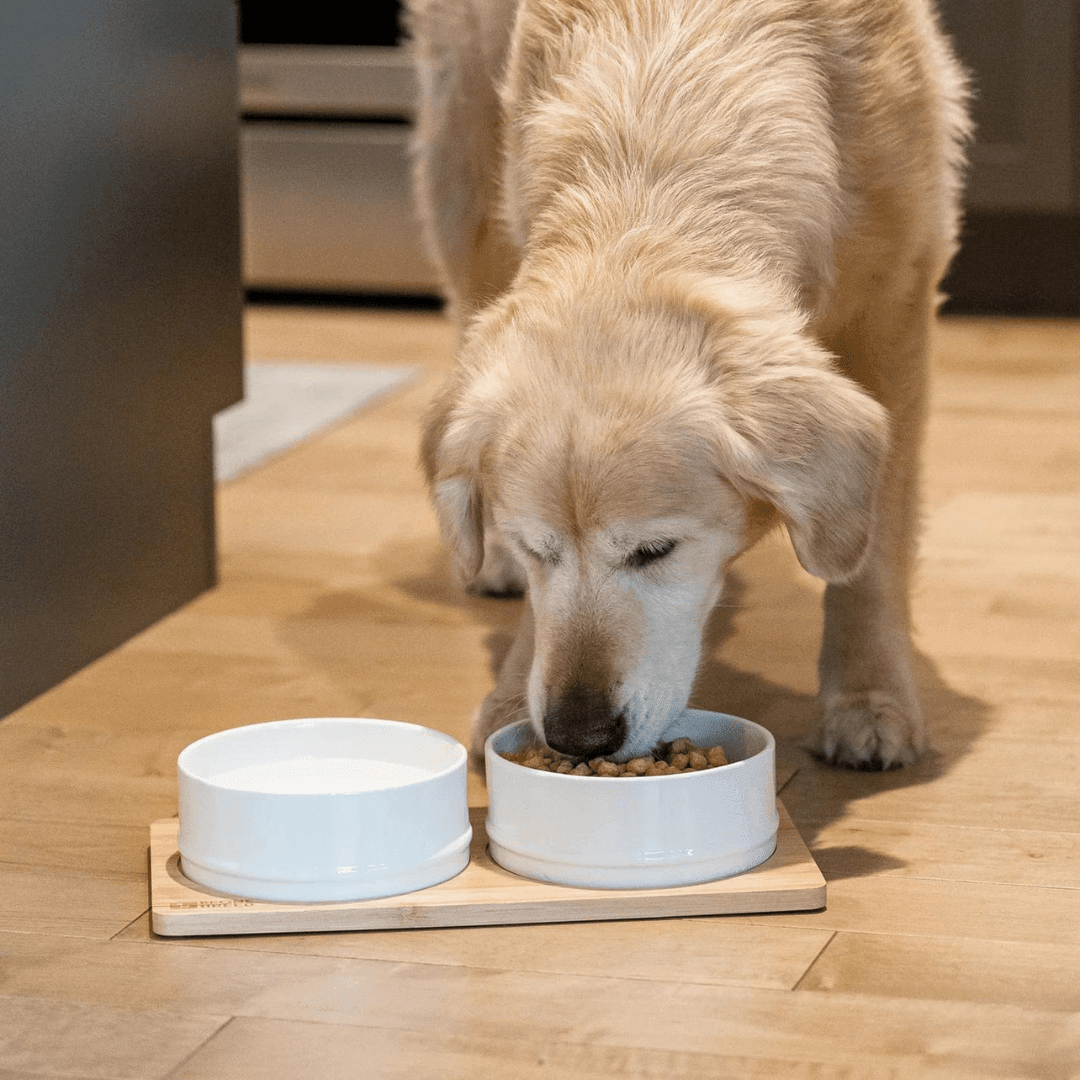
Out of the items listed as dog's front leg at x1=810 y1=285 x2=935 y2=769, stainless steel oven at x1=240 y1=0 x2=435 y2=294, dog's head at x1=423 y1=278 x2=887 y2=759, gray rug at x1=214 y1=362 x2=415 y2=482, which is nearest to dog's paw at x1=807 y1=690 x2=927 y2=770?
dog's front leg at x1=810 y1=285 x2=935 y2=769

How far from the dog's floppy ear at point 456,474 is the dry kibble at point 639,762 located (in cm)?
28

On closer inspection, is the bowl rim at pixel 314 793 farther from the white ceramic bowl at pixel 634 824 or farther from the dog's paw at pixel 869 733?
the dog's paw at pixel 869 733

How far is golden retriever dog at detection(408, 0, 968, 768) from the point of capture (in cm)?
155

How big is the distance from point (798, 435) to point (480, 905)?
53 centimetres

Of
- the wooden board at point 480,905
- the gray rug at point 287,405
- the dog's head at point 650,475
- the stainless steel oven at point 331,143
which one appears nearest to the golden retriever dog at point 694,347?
the dog's head at point 650,475

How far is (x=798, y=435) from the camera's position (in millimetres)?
1564

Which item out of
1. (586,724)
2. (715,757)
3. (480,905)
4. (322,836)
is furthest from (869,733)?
(322,836)

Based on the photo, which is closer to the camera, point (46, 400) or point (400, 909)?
point (400, 909)

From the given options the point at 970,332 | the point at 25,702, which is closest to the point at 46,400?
the point at 25,702

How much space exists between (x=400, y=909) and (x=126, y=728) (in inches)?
27.4

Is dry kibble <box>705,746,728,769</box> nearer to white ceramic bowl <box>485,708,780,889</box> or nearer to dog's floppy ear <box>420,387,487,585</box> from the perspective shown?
white ceramic bowl <box>485,708,780,889</box>

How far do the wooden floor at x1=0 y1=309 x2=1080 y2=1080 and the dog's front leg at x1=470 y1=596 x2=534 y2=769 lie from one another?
0.07 m

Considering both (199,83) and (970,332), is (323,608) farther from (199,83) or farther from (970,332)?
(970,332)

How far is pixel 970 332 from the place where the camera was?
15.9 feet
